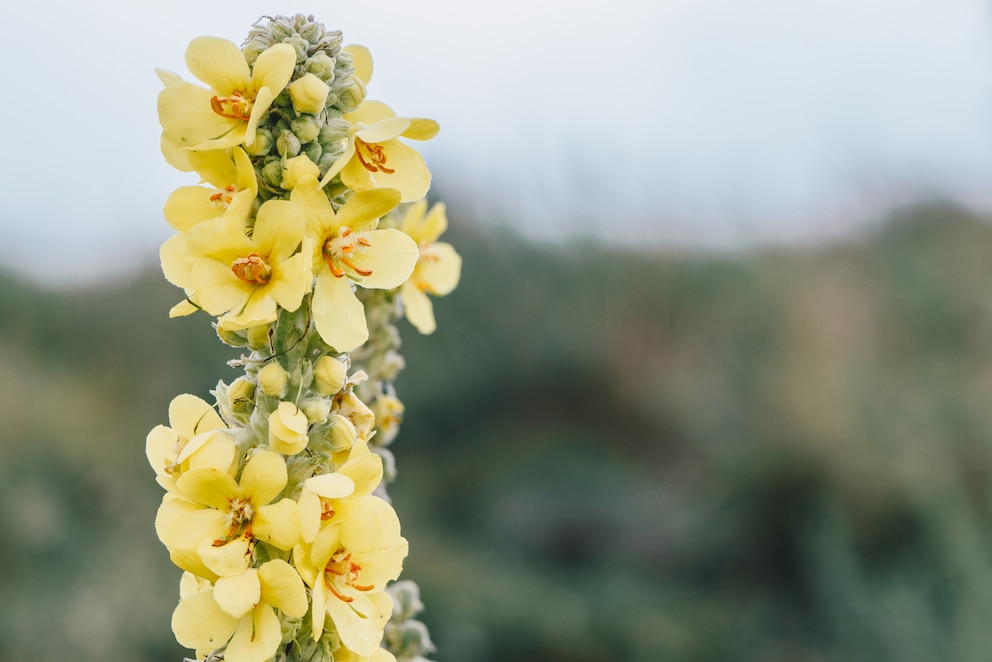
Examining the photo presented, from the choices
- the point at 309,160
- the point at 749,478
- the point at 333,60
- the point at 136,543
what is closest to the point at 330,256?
the point at 309,160

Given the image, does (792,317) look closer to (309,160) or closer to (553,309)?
(553,309)

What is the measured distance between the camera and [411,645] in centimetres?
125

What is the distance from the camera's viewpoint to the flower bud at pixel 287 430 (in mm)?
757

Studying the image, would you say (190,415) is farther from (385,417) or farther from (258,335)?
(385,417)

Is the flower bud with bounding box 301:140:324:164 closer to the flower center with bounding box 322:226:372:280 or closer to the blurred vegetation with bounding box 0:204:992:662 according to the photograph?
the flower center with bounding box 322:226:372:280

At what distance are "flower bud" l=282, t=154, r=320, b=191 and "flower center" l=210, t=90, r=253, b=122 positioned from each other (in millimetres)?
94

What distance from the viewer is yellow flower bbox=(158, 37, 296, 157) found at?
0.84 metres

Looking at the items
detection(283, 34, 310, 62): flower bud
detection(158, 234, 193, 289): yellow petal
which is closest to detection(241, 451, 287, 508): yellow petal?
detection(158, 234, 193, 289): yellow petal

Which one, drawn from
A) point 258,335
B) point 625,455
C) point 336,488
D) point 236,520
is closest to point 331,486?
point 336,488

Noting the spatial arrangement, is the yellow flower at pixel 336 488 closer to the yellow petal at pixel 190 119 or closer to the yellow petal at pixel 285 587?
the yellow petal at pixel 285 587

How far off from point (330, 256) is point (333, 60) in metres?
0.22

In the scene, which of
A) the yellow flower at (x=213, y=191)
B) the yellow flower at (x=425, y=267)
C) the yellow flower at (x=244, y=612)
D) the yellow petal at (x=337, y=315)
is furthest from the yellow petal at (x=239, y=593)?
the yellow flower at (x=425, y=267)

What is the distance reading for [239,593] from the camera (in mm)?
703

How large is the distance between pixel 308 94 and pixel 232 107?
9 centimetres
